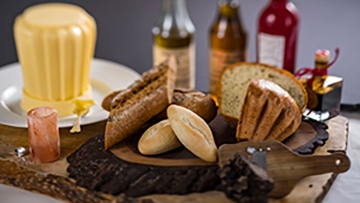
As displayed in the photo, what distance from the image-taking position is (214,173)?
103 centimetres

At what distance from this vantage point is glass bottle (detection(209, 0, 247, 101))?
59.2 inches

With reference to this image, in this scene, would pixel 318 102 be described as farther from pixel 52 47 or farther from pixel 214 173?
pixel 52 47

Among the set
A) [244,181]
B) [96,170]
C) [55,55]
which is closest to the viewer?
[244,181]

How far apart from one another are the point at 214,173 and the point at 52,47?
0.49m

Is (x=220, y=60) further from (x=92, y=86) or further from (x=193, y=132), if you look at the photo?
(x=193, y=132)

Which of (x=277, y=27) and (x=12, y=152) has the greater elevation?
(x=277, y=27)

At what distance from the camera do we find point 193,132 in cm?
108

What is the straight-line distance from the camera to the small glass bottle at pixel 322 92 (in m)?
1.25

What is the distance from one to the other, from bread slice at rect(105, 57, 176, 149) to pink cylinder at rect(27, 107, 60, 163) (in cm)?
9

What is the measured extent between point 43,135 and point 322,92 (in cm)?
51

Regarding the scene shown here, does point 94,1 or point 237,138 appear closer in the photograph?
point 237,138

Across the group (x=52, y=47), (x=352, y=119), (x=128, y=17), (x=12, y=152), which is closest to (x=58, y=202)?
(x=12, y=152)

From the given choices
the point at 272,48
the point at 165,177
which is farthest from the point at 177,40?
the point at 165,177

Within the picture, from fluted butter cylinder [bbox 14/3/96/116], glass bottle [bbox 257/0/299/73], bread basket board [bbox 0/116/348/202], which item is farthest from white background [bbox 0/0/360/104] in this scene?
bread basket board [bbox 0/116/348/202]
